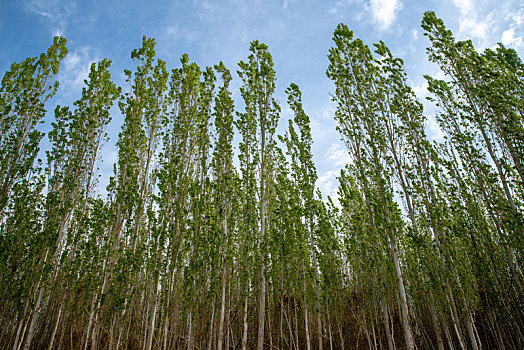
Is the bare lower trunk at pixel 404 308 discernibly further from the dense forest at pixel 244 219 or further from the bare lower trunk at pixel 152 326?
the bare lower trunk at pixel 152 326

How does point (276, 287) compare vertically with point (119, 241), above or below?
below

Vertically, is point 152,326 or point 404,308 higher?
point 404,308

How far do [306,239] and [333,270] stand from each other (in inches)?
56.4

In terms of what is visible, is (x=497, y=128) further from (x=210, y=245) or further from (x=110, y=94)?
(x=110, y=94)

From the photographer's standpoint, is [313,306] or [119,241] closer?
[119,241]

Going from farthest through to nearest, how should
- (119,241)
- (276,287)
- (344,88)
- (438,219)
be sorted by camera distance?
(276,287) → (344,88) → (438,219) → (119,241)

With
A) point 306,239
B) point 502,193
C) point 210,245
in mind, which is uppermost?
point 502,193

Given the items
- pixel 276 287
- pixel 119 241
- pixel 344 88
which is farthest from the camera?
pixel 276 287

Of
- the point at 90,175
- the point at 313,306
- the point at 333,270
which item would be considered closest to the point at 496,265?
the point at 333,270

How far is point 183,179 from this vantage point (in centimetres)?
855

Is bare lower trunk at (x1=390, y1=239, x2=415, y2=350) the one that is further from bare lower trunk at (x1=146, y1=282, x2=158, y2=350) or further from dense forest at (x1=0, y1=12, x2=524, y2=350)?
bare lower trunk at (x1=146, y1=282, x2=158, y2=350)

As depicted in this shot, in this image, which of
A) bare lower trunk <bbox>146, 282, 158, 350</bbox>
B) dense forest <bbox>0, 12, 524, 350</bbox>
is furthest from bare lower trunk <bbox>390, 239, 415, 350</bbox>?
bare lower trunk <bbox>146, 282, 158, 350</bbox>

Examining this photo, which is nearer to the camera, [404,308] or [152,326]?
[152,326]

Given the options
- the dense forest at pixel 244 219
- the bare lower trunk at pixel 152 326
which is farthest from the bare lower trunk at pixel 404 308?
the bare lower trunk at pixel 152 326
